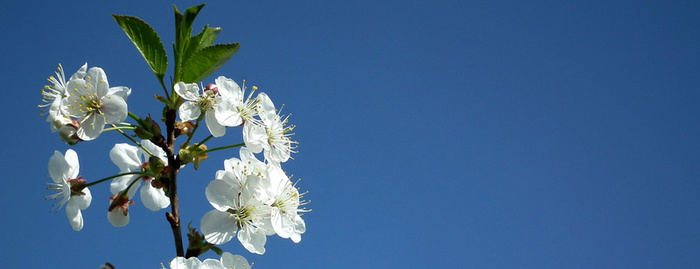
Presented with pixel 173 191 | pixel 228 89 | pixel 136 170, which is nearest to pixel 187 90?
pixel 228 89

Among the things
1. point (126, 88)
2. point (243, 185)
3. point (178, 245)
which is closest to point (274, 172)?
point (243, 185)

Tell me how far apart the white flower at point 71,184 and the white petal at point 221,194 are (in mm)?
501

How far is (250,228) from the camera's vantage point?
199 cm

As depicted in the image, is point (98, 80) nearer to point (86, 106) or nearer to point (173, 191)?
point (86, 106)

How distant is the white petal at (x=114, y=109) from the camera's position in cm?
185

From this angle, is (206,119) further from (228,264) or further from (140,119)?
(228,264)

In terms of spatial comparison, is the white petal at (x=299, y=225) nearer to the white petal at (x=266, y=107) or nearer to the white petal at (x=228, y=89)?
the white petal at (x=266, y=107)

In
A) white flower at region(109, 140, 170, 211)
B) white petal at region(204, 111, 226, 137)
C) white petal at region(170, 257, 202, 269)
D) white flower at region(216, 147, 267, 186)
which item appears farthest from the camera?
white flower at region(109, 140, 170, 211)

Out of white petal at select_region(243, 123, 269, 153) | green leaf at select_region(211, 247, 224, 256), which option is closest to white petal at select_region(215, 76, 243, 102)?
white petal at select_region(243, 123, 269, 153)

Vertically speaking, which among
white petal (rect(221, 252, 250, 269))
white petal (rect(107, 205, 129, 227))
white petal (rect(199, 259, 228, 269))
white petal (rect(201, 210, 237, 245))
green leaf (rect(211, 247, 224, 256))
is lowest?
white petal (rect(199, 259, 228, 269))

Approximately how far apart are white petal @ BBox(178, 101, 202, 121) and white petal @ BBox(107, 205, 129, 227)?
49 cm

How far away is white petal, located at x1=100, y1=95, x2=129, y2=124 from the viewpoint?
1.85 m

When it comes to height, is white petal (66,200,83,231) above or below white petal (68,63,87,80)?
below

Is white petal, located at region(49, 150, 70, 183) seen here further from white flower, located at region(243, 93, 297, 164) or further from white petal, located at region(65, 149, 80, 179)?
white flower, located at region(243, 93, 297, 164)
